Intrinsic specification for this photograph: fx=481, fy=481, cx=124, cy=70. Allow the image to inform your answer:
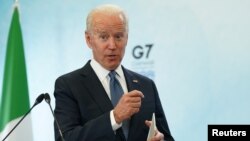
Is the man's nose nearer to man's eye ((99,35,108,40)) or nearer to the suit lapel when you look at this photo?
man's eye ((99,35,108,40))

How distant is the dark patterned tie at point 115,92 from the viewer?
247cm

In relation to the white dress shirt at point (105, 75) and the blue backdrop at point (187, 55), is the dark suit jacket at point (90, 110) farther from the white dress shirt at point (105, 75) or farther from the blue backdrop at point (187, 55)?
the blue backdrop at point (187, 55)

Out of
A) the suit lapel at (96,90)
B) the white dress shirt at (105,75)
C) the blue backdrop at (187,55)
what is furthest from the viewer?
the blue backdrop at (187,55)

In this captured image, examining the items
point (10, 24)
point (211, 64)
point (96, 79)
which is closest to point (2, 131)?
point (10, 24)

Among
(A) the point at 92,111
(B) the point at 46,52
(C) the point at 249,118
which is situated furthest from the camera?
(B) the point at 46,52

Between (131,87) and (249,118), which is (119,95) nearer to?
(131,87)

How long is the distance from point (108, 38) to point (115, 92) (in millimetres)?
285

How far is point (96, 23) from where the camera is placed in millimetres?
2473

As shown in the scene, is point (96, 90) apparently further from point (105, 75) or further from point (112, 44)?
point (112, 44)

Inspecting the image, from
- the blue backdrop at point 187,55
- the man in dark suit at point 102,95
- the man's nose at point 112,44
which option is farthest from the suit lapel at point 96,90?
the blue backdrop at point 187,55

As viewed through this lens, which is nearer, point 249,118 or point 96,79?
point 96,79

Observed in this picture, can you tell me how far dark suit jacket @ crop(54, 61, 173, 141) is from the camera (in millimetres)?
2301

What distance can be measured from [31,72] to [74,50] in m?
0.57

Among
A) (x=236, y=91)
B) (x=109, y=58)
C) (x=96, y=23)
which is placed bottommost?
(x=236, y=91)
